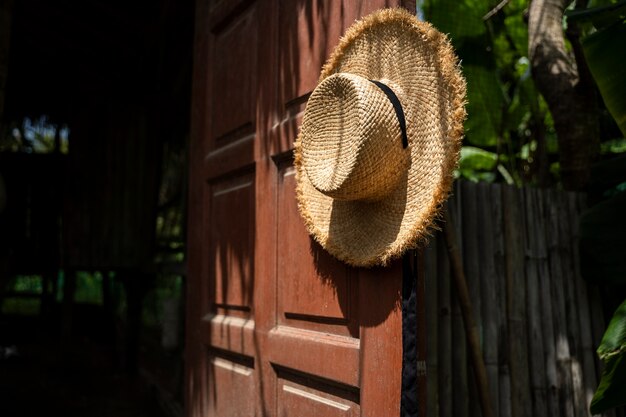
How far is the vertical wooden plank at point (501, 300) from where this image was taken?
2389mm

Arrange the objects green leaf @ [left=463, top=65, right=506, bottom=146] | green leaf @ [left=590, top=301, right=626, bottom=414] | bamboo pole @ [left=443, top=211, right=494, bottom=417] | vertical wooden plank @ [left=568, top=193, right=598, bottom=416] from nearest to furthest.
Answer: green leaf @ [left=590, top=301, right=626, bottom=414]
bamboo pole @ [left=443, top=211, right=494, bottom=417]
vertical wooden plank @ [left=568, top=193, right=598, bottom=416]
green leaf @ [left=463, top=65, right=506, bottom=146]

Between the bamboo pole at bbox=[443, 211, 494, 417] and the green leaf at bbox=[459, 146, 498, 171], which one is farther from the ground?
the green leaf at bbox=[459, 146, 498, 171]

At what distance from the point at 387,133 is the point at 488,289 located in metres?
0.97

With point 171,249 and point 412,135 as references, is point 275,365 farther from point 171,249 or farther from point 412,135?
point 171,249

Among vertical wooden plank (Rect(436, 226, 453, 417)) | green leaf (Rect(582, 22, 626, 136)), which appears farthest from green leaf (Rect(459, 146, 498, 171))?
vertical wooden plank (Rect(436, 226, 453, 417))

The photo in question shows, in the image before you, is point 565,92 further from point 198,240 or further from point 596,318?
point 198,240

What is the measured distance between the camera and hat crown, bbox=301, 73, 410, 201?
5.87 ft

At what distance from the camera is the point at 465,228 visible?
246 centimetres

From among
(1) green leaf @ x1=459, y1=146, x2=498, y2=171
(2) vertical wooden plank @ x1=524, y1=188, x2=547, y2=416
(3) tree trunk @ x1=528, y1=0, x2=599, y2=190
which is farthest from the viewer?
(1) green leaf @ x1=459, y1=146, x2=498, y2=171

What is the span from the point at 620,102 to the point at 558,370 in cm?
110

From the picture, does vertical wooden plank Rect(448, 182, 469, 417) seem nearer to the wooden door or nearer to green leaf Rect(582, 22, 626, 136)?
the wooden door

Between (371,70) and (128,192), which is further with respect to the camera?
(128,192)

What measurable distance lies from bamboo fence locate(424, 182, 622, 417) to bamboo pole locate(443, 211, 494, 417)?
73 millimetres

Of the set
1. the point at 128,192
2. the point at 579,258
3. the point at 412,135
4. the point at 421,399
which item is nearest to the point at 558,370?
the point at 579,258
